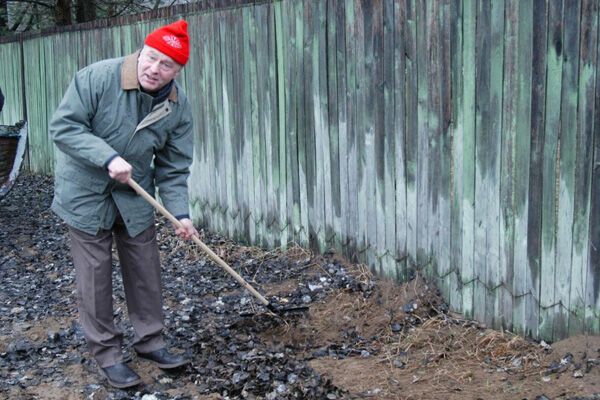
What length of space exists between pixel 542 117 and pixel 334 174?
2.01 m

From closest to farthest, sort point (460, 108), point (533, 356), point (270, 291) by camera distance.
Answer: point (533, 356)
point (460, 108)
point (270, 291)

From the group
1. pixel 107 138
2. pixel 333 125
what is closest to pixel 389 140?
pixel 333 125

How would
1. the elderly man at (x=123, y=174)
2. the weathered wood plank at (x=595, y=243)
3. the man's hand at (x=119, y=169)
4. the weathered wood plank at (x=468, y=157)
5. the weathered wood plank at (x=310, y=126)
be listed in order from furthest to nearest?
the weathered wood plank at (x=310, y=126), the weathered wood plank at (x=468, y=157), the weathered wood plank at (x=595, y=243), the elderly man at (x=123, y=174), the man's hand at (x=119, y=169)

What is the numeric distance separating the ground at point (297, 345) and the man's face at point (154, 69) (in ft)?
5.39

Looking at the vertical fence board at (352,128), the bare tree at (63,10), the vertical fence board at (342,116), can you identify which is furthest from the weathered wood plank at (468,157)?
the bare tree at (63,10)

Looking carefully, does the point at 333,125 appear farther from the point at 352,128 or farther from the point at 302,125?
the point at 302,125

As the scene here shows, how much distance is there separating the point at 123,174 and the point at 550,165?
2.32 m

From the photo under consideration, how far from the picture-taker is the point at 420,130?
16.5 ft

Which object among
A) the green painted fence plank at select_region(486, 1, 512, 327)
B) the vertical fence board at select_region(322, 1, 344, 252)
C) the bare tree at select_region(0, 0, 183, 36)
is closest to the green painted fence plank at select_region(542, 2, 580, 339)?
the green painted fence plank at select_region(486, 1, 512, 327)

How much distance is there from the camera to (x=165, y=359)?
4355mm

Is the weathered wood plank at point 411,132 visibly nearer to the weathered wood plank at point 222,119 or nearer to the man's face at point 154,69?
the man's face at point 154,69

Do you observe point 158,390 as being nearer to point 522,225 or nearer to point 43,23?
point 522,225

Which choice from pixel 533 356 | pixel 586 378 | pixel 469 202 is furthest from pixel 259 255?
Answer: pixel 586 378

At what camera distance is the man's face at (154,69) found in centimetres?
385
